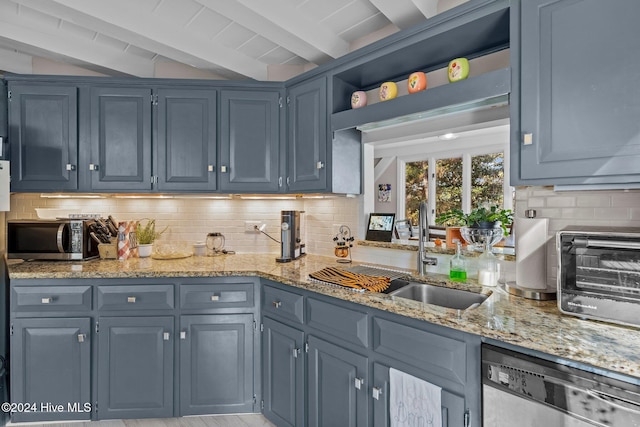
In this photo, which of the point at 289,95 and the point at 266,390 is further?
the point at 289,95

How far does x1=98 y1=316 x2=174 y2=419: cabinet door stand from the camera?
7.48 ft

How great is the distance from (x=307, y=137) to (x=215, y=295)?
1264mm

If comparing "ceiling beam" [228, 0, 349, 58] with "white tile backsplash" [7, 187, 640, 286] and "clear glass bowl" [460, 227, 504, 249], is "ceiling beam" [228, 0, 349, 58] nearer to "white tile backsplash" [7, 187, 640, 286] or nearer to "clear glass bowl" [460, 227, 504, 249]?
"white tile backsplash" [7, 187, 640, 286]

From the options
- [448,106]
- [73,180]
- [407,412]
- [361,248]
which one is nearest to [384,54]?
[448,106]

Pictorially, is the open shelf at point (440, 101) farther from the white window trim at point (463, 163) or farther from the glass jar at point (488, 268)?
the glass jar at point (488, 268)

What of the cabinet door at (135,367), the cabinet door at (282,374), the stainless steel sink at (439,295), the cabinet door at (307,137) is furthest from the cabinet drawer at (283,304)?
the cabinet door at (307,137)

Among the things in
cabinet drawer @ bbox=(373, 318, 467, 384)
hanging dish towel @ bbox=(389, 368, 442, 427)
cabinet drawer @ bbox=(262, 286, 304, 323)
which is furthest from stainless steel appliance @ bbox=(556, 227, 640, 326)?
cabinet drawer @ bbox=(262, 286, 304, 323)

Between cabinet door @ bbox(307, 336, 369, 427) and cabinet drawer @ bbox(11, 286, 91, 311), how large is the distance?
1.52 metres

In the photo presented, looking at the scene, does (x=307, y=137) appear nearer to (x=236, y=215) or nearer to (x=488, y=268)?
(x=236, y=215)

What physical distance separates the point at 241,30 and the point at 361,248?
181 cm

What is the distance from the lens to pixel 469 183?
7.09 feet

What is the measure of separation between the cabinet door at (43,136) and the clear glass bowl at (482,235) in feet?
9.14

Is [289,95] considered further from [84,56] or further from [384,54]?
[84,56]

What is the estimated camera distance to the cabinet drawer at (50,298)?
2.23 meters
